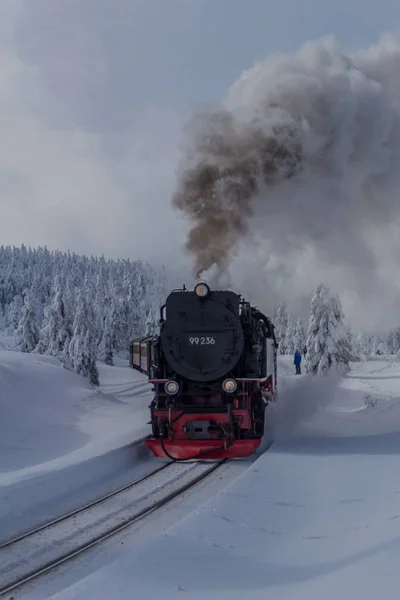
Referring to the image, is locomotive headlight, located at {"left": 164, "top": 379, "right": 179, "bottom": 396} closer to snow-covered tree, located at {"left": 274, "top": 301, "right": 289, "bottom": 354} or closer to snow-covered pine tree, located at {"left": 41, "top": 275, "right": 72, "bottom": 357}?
snow-covered pine tree, located at {"left": 41, "top": 275, "right": 72, "bottom": 357}

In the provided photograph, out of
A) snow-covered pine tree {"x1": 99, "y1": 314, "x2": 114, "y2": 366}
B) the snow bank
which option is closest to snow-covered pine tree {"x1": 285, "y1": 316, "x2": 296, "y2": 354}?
snow-covered pine tree {"x1": 99, "y1": 314, "x2": 114, "y2": 366}

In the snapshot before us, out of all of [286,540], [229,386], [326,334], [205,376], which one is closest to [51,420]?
[205,376]

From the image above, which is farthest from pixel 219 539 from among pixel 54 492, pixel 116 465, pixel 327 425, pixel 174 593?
pixel 327 425

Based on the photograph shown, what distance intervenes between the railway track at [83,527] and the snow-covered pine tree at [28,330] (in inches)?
1859

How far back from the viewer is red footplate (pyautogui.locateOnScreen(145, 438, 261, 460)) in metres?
12.8

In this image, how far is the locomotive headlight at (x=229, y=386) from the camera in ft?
43.0

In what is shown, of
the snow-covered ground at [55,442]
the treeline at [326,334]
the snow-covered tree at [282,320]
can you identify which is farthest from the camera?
the snow-covered tree at [282,320]

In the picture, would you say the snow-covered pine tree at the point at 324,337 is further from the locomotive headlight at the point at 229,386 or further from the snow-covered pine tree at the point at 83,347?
the locomotive headlight at the point at 229,386

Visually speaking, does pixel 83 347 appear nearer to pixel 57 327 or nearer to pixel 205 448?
pixel 57 327

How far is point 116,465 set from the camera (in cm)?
1238

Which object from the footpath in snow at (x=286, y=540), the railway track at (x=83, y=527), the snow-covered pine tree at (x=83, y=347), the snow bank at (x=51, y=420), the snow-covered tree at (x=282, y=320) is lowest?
the railway track at (x=83, y=527)

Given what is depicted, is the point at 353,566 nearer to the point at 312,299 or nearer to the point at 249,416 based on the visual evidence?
the point at 249,416

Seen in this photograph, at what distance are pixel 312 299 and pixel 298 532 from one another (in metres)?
36.1

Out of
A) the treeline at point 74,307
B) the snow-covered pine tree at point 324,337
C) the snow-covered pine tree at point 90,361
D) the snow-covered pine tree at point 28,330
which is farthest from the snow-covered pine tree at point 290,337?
the snow-covered pine tree at point 90,361
